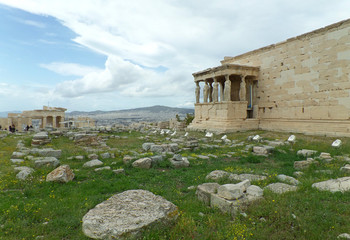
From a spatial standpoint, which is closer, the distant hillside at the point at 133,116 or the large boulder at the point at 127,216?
the large boulder at the point at 127,216

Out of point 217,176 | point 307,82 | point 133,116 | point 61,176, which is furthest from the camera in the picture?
point 133,116

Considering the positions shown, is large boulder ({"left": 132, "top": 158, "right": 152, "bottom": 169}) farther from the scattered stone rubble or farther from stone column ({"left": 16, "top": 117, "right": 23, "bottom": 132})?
stone column ({"left": 16, "top": 117, "right": 23, "bottom": 132})

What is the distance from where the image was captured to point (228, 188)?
490 centimetres

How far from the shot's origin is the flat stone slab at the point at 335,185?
5.18m

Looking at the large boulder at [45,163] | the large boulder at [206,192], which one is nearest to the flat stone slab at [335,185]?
the large boulder at [206,192]

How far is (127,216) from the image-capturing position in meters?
3.96

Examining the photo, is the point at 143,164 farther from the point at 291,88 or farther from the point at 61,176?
the point at 291,88

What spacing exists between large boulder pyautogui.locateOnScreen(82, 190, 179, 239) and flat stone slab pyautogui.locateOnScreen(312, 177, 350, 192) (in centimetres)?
367

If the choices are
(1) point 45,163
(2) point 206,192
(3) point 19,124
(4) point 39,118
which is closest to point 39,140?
(1) point 45,163

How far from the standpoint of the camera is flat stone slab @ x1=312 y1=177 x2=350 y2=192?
204 inches

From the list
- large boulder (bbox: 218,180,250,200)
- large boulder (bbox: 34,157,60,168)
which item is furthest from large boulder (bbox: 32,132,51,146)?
large boulder (bbox: 218,180,250,200)

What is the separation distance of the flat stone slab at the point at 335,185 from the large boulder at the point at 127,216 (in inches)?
145

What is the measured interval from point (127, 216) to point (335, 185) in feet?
16.3

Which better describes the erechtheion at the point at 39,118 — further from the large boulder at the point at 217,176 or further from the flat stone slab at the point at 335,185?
the flat stone slab at the point at 335,185
